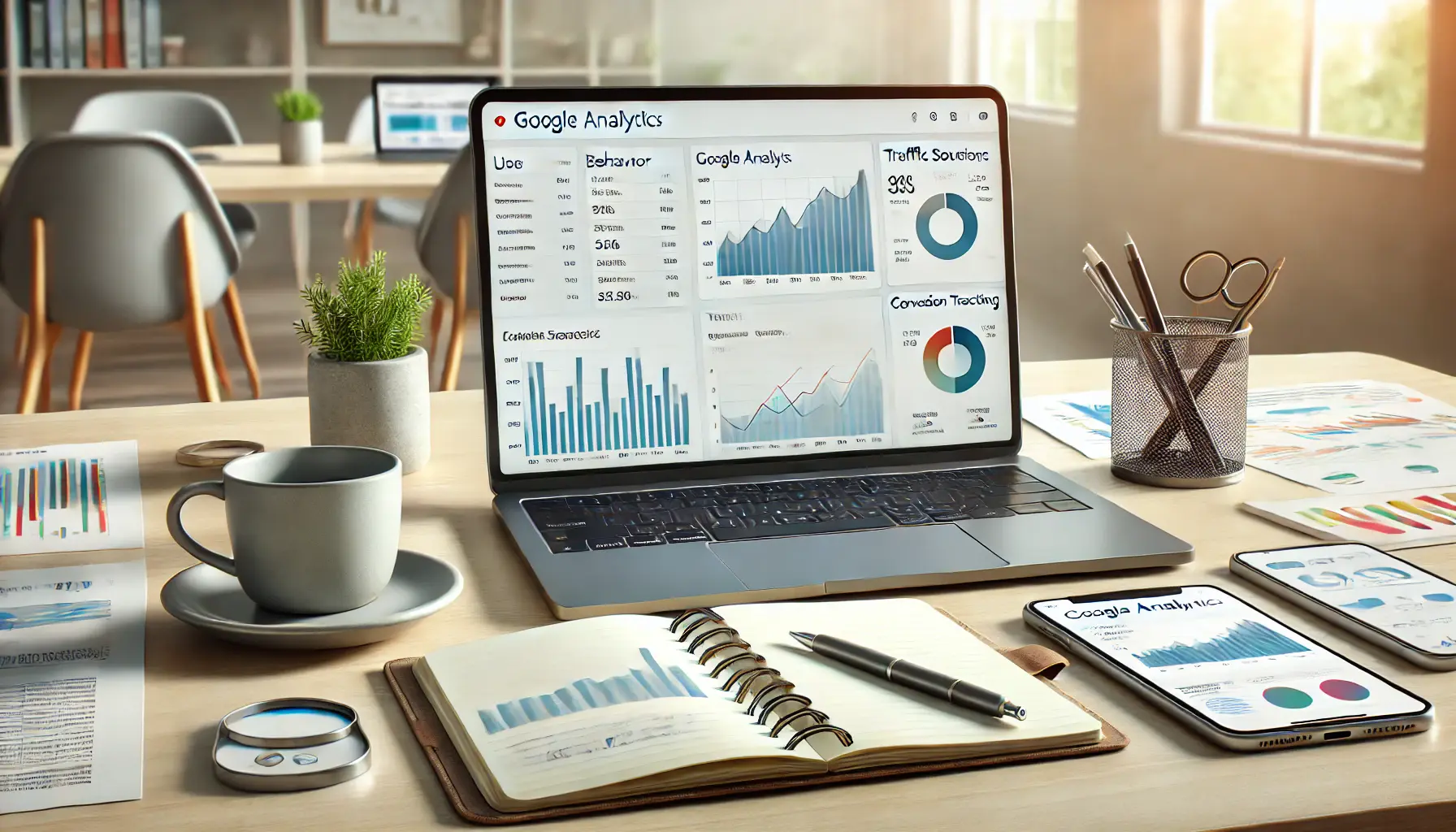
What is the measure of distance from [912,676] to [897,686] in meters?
0.01

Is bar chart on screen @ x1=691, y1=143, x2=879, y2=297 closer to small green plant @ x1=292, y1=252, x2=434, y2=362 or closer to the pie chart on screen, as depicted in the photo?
small green plant @ x1=292, y1=252, x2=434, y2=362

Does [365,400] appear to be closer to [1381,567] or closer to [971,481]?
[971,481]

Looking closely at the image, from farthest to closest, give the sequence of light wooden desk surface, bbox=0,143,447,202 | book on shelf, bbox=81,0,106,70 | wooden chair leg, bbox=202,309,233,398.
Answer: book on shelf, bbox=81,0,106,70 < wooden chair leg, bbox=202,309,233,398 < light wooden desk surface, bbox=0,143,447,202

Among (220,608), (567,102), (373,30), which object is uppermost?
(373,30)

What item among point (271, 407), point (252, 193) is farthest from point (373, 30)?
point (271, 407)

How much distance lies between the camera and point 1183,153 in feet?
13.5

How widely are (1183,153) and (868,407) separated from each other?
11.2ft

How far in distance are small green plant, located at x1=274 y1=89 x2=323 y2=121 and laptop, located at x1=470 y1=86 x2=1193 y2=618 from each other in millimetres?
2534

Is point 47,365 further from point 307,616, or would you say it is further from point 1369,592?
point 1369,592

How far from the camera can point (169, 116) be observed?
434 cm

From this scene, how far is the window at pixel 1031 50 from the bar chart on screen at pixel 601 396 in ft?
13.6

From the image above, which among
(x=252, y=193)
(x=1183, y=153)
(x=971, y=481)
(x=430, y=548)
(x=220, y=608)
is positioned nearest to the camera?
(x=220, y=608)

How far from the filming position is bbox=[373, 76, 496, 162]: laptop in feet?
12.6

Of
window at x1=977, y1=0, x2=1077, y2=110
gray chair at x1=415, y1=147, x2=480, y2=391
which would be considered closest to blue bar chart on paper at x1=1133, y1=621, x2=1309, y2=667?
gray chair at x1=415, y1=147, x2=480, y2=391
